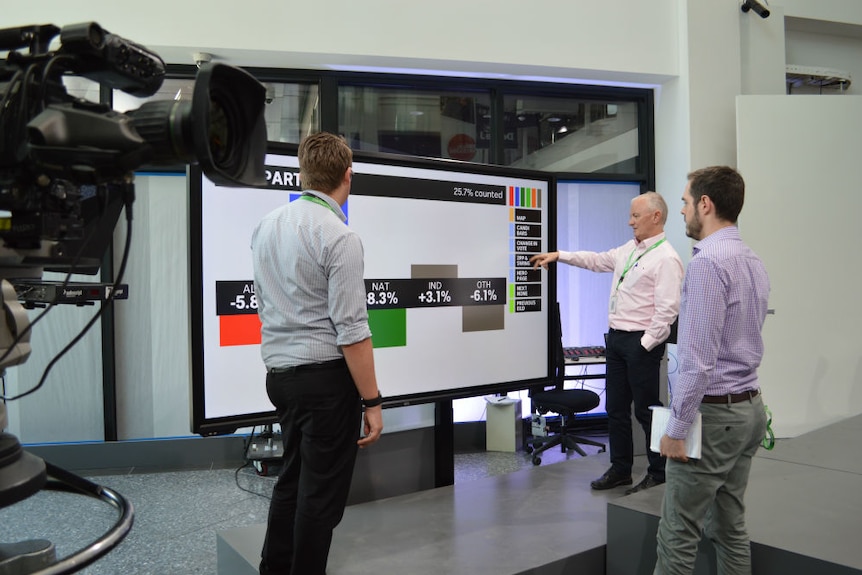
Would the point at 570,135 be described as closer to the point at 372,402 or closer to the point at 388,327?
the point at 388,327

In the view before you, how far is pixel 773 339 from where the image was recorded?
4.43m

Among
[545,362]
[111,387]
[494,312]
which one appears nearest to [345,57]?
[494,312]

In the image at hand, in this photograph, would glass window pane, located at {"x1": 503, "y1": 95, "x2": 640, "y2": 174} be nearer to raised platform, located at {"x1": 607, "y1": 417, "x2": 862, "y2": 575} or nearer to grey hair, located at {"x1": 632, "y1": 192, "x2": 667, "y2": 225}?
grey hair, located at {"x1": 632, "y1": 192, "x2": 667, "y2": 225}

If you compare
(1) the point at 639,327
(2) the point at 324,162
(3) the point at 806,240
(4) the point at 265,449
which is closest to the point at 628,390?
(1) the point at 639,327

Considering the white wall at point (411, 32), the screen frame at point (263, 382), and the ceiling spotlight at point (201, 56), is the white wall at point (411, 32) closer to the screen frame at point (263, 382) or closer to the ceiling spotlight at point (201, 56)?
the ceiling spotlight at point (201, 56)

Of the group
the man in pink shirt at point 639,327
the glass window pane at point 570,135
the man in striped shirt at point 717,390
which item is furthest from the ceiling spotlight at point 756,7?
the man in striped shirt at point 717,390

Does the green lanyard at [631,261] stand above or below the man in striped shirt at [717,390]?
above

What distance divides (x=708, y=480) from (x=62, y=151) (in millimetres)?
1678

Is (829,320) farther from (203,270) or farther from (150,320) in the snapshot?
(150,320)

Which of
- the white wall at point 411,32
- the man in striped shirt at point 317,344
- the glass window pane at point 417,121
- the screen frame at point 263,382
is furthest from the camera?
the glass window pane at point 417,121

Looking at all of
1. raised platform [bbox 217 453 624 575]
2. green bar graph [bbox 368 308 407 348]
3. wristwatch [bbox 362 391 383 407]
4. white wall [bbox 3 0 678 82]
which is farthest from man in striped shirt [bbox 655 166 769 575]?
white wall [bbox 3 0 678 82]

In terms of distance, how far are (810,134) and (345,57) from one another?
3264mm

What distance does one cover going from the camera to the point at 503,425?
14.4ft

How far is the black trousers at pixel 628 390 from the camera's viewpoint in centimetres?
291
